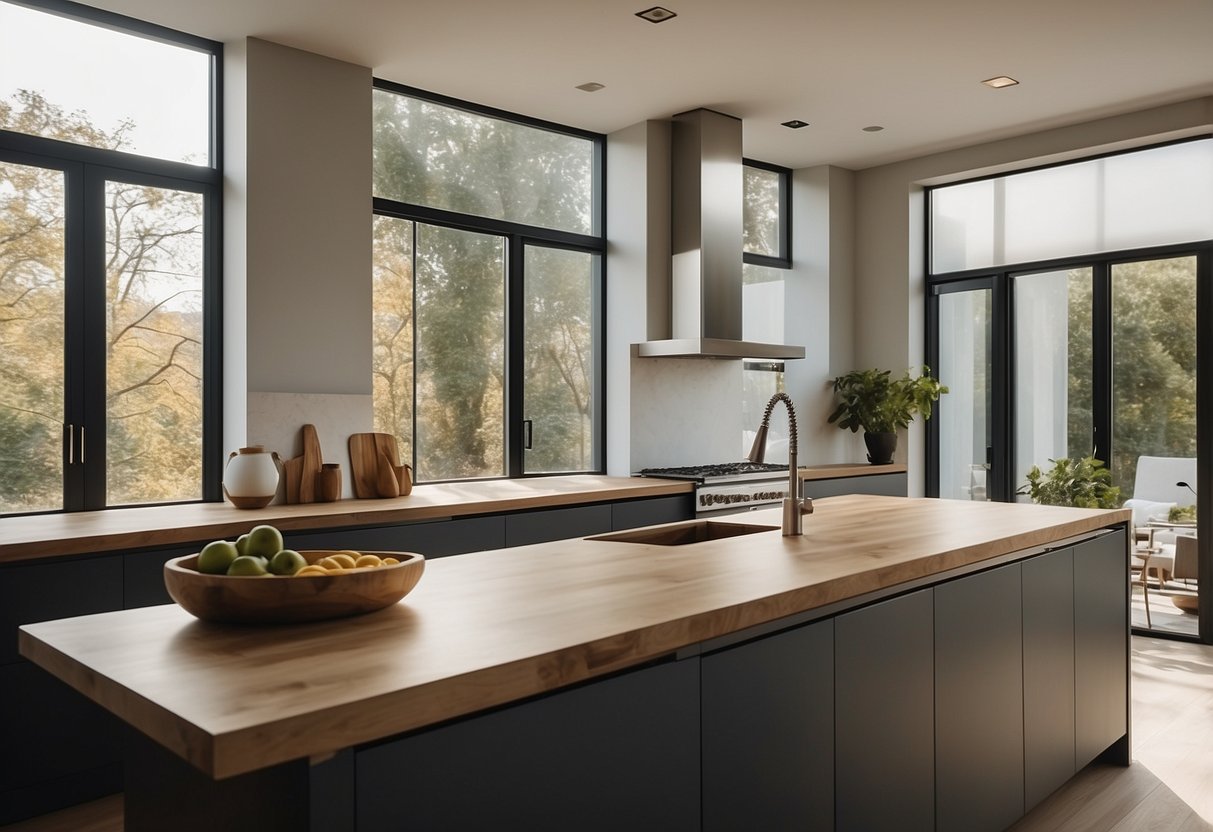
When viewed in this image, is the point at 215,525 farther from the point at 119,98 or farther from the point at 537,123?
the point at 537,123

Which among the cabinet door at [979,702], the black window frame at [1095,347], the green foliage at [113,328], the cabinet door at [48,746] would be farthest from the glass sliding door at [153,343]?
the black window frame at [1095,347]

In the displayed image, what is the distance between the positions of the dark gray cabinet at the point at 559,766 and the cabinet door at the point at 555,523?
2.36 meters

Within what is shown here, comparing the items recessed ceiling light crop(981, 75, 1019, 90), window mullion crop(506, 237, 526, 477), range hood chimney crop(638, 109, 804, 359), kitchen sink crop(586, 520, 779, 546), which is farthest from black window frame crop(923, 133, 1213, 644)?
kitchen sink crop(586, 520, 779, 546)

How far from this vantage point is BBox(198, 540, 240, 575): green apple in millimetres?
1550

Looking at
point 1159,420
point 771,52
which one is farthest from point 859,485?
point 771,52

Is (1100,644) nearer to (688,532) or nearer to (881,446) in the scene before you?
(688,532)

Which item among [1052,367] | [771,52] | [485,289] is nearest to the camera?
[771,52]

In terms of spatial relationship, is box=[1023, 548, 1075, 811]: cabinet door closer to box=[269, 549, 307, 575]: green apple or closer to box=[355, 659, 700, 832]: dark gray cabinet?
box=[355, 659, 700, 832]: dark gray cabinet

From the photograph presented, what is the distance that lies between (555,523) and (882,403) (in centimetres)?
291

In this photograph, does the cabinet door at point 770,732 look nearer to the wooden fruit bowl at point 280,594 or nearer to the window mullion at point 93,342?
the wooden fruit bowl at point 280,594

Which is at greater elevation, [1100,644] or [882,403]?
[882,403]

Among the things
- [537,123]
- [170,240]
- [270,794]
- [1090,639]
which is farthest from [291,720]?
[537,123]

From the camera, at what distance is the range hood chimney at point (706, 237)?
5.22 m

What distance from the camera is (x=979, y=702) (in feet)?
8.26
